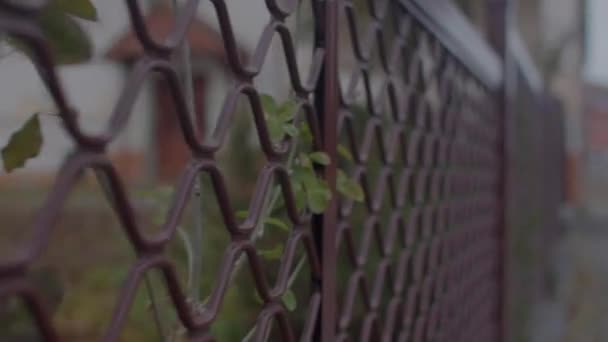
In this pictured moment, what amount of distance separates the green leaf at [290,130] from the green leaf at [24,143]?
34 cm

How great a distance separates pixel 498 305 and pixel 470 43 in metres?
1.07

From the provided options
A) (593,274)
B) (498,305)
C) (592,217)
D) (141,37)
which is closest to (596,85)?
(592,217)

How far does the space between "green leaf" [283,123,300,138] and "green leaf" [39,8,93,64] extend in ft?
0.99

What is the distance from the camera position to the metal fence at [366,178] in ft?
1.79

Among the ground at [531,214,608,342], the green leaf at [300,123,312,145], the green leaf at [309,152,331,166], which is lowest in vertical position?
the ground at [531,214,608,342]

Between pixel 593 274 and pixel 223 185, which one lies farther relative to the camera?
pixel 593 274

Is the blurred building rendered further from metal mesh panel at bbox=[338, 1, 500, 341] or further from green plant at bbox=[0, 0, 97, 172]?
green plant at bbox=[0, 0, 97, 172]

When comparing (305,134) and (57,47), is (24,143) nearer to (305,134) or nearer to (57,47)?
(57,47)

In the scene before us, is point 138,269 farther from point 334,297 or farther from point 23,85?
point 334,297

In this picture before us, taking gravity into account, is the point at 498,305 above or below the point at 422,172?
below

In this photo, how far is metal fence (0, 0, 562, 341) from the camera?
55cm

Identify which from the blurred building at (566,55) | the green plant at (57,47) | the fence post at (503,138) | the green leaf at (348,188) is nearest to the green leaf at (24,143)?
the green plant at (57,47)

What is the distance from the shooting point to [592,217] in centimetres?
1037

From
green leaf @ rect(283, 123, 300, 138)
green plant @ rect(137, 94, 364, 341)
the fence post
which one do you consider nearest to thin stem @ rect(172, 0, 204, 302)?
green plant @ rect(137, 94, 364, 341)
